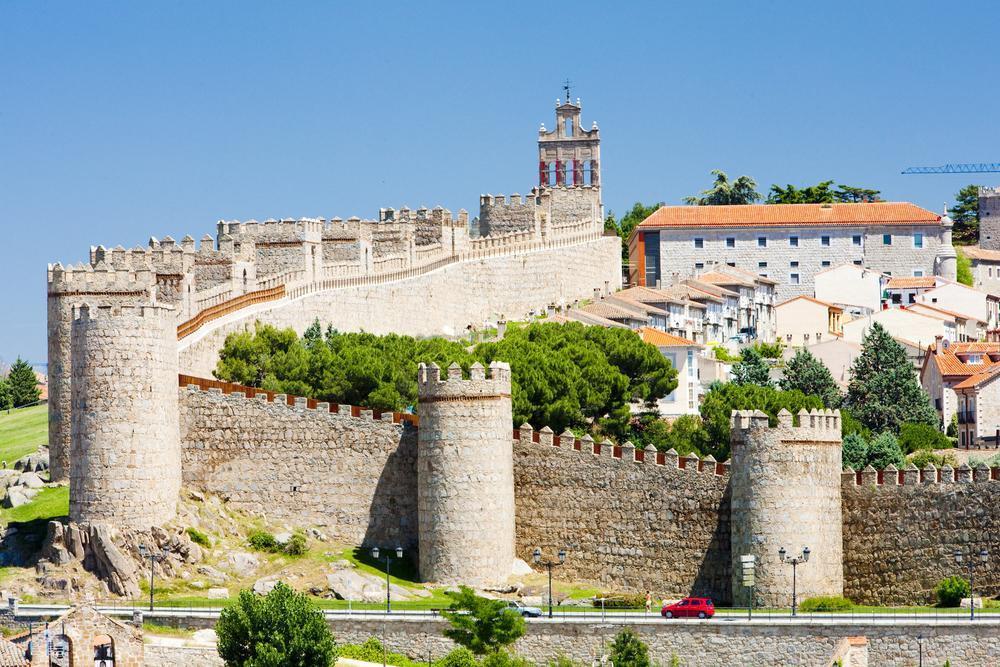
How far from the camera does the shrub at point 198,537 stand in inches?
2648

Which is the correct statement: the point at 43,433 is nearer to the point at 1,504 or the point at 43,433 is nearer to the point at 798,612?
the point at 1,504

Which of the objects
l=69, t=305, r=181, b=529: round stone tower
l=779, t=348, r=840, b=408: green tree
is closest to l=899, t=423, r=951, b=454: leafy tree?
l=779, t=348, r=840, b=408: green tree

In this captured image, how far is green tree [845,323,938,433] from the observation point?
96938mm

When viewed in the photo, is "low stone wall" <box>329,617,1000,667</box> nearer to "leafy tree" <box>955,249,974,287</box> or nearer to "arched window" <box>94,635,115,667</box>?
"arched window" <box>94,635,115,667</box>

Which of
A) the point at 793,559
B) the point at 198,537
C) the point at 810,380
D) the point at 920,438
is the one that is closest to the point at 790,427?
the point at 793,559

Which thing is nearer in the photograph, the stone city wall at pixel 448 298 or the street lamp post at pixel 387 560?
the street lamp post at pixel 387 560

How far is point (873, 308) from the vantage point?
13062cm

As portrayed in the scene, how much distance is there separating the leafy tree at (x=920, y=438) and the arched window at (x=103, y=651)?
135 feet

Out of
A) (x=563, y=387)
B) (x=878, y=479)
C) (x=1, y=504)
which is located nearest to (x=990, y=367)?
(x=563, y=387)

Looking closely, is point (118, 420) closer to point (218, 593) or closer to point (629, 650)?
point (218, 593)

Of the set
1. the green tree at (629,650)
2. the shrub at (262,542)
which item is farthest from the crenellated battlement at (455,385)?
the green tree at (629,650)

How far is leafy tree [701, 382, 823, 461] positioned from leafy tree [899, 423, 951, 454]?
18.7 ft

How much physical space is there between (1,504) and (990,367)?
5071cm

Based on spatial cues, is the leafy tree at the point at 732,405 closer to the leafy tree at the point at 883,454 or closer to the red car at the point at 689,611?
the leafy tree at the point at 883,454
